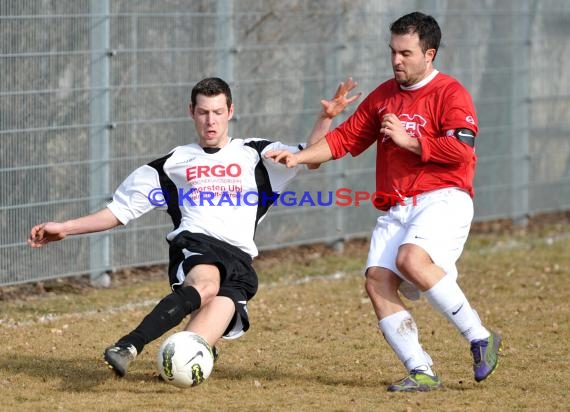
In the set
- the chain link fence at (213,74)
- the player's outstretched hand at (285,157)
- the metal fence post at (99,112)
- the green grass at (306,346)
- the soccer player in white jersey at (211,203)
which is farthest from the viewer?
the metal fence post at (99,112)

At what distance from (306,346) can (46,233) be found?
207 cm

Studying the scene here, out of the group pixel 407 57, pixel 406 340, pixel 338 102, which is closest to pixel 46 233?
pixel 338 102

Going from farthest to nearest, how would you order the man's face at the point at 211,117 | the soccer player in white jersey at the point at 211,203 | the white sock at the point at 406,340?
1. the man's face at the point at 211,117
2. the soccer player in white jersey at the point at 211,203
3. the white sock at the point at 406,340

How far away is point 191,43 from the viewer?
35.2 ft

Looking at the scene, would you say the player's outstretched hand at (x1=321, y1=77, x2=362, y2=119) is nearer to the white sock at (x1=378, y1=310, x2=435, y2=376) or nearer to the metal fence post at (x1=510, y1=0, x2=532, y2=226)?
the white sock at (x1=378, y1=310, x2=435, y2=376)

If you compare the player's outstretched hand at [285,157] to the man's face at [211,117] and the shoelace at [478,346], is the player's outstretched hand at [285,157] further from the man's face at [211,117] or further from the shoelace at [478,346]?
the shoelace at [478,346]

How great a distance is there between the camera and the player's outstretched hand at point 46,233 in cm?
666

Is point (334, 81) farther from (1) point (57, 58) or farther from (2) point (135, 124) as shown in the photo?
(1) point (57, 58)

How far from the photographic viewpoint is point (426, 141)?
6.41 meters

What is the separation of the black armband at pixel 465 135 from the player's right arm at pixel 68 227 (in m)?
1.91

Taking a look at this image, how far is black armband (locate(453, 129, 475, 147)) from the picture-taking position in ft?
21.1

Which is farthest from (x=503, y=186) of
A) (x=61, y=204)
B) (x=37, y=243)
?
(x=37, y=243)

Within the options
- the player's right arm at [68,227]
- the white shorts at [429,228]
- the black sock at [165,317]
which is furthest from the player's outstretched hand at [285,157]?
the player's right arm at [68,227]

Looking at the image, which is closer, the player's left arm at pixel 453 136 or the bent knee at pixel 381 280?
the player's left arm at pixel 453 136
